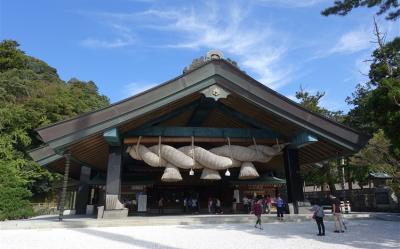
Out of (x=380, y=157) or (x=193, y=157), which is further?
(x=380, y=157)

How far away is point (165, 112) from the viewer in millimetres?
14664

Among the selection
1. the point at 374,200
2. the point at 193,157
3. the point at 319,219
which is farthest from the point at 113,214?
the point at 374,200

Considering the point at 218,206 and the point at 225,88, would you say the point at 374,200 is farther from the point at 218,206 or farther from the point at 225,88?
the point at 225,88

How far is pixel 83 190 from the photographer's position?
772 inches

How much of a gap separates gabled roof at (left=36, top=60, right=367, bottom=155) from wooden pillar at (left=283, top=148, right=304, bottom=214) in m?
1.97

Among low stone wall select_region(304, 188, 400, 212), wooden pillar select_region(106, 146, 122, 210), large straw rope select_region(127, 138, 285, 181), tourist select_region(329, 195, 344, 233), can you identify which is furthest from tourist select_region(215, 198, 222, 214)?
tourist select_region(329, 195, 344, 233)

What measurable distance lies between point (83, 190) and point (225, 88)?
1220cm

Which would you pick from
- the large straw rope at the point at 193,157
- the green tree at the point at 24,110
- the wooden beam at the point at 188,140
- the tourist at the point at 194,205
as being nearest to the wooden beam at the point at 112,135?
the wooden beam at the point at 188,140

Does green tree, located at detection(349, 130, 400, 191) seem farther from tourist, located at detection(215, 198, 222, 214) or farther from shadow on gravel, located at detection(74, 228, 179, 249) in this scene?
shadow on gravel, located at detection(74, 228, 179, 249)

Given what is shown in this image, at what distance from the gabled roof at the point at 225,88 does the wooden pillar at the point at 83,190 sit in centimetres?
817

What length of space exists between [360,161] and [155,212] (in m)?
12.7

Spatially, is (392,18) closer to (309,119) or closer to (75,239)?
(309,119)

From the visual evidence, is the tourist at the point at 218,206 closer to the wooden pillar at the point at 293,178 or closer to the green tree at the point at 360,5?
the wooden pillar at the point at 293,178

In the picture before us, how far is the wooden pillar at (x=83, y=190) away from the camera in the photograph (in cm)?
1946
